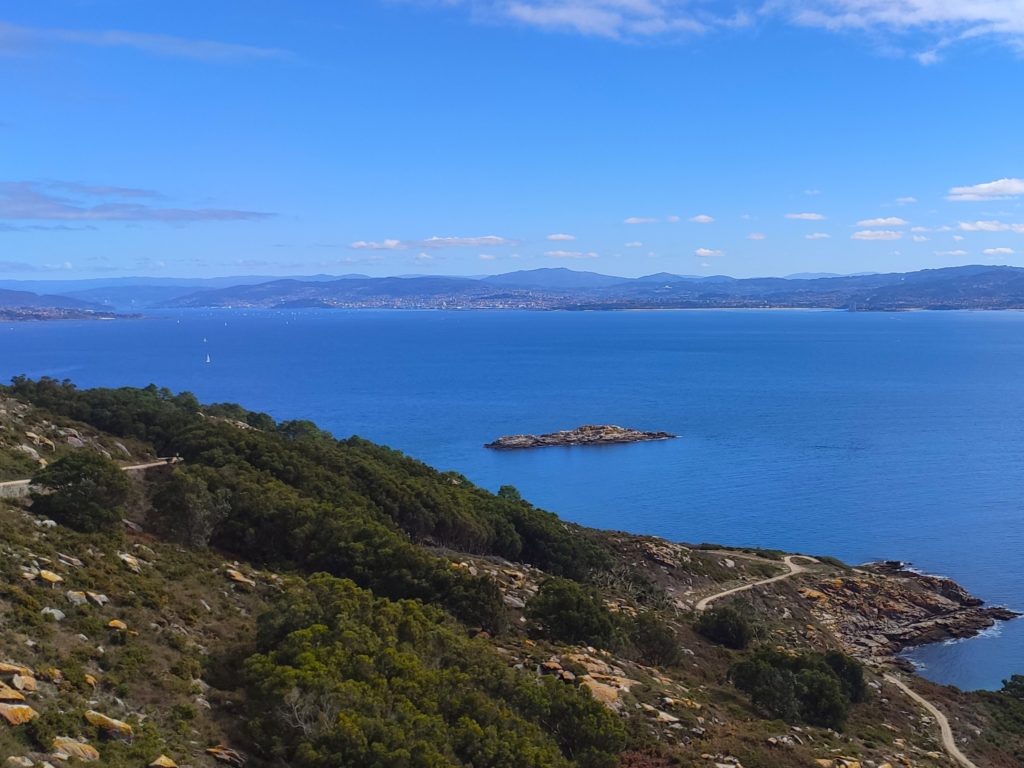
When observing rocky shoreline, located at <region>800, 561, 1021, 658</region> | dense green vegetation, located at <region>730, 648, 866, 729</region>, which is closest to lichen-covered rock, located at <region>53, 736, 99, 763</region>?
dense green vegetation, located at <region>730, 648, 866, 729</region>

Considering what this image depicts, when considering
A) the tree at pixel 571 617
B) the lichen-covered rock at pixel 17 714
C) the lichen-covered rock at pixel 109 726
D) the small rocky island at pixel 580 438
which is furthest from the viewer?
the small rocky island at pixel 580 438

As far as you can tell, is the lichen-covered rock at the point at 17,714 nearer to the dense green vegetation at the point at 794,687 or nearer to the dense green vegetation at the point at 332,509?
the dense green vegetation at the point at 332,509

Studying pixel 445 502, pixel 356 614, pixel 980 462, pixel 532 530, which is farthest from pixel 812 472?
pixel 356 614

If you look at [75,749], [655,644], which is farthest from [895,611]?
[75,749]

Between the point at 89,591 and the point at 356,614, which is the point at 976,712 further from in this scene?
the point at 89,591

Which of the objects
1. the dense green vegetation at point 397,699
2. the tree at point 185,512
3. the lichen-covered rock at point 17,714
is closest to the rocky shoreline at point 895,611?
the dense green vegetation at point 397,699
